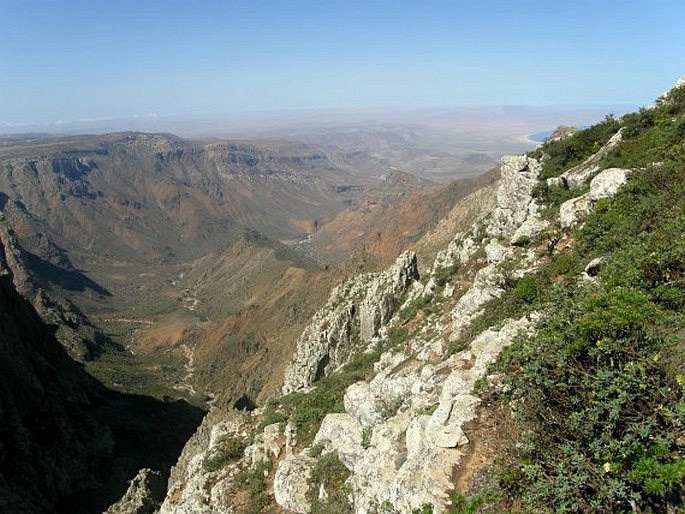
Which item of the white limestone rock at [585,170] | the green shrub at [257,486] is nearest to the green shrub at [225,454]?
the green shrub at [257,486]

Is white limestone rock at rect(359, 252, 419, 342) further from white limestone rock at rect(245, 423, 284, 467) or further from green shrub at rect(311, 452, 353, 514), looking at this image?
green shrub at rect(311, 452, 353, 514)

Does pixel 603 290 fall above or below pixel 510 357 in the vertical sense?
above

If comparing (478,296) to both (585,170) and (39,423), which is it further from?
(39,423)

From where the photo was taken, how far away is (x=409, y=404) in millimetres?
17406

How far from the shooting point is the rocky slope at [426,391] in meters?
13.0

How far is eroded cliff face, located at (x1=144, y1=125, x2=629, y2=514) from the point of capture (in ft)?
42.9

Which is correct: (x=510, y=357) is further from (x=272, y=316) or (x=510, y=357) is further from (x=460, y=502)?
(x=272, y=316)

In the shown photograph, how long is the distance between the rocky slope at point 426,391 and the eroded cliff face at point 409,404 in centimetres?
6

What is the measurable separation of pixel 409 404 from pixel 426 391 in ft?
2.62

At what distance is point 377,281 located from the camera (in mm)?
49656

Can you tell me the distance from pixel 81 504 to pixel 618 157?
196 ft

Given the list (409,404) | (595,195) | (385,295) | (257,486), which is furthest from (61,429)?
(595,195)

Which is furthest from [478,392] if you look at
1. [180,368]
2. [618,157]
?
[180,368]

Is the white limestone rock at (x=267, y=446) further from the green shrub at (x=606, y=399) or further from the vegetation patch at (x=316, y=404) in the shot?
the green shrub at (x=606, y=399)
